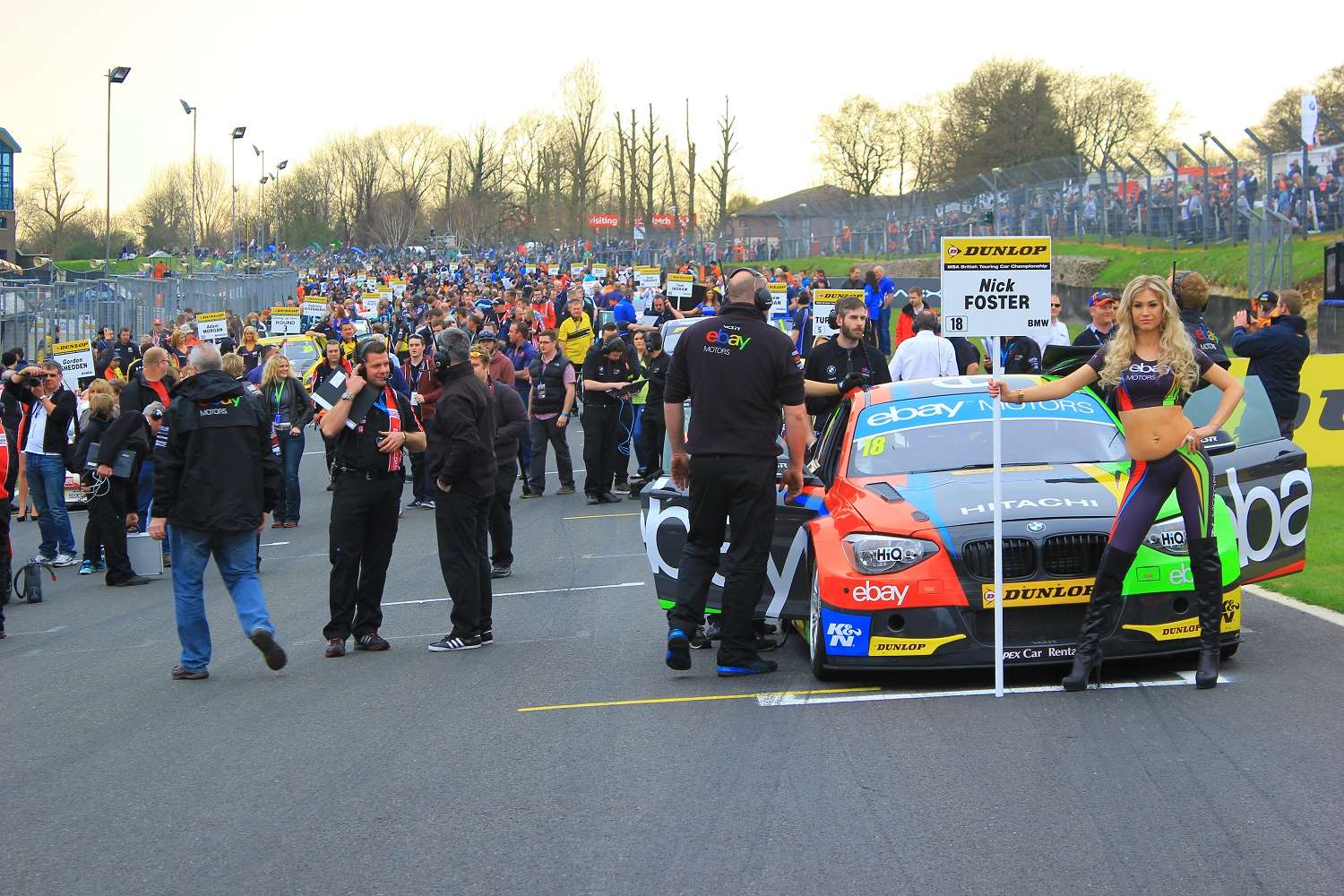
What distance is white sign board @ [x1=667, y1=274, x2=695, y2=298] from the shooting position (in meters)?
32.2

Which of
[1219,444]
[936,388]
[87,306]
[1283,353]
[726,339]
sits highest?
[87,306]

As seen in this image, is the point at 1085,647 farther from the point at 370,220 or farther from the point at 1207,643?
the point at 370,220

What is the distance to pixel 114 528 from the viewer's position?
1421 centimetres

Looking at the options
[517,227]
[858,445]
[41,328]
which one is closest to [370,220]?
[517,227]

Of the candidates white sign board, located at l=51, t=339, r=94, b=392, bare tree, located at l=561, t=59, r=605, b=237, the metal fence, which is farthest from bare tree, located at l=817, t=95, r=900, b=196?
white sign board, located at l=51, t=339, r=94, b=392

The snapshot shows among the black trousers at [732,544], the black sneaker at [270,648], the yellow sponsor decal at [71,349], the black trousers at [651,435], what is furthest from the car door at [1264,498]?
the yellow sponsor decal at [71,349]

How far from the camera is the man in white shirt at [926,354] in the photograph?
14.4m

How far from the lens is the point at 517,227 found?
387ft

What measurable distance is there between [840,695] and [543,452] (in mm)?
11472

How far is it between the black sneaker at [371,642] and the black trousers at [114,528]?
Answer: 5435 millimetres

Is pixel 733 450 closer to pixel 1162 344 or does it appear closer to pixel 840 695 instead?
pixel 840 695

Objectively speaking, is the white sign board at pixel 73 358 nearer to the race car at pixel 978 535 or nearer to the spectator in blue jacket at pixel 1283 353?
the race car at pixel 978 535

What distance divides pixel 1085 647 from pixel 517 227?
113 metres

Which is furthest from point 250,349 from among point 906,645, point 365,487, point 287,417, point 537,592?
point 906,645
